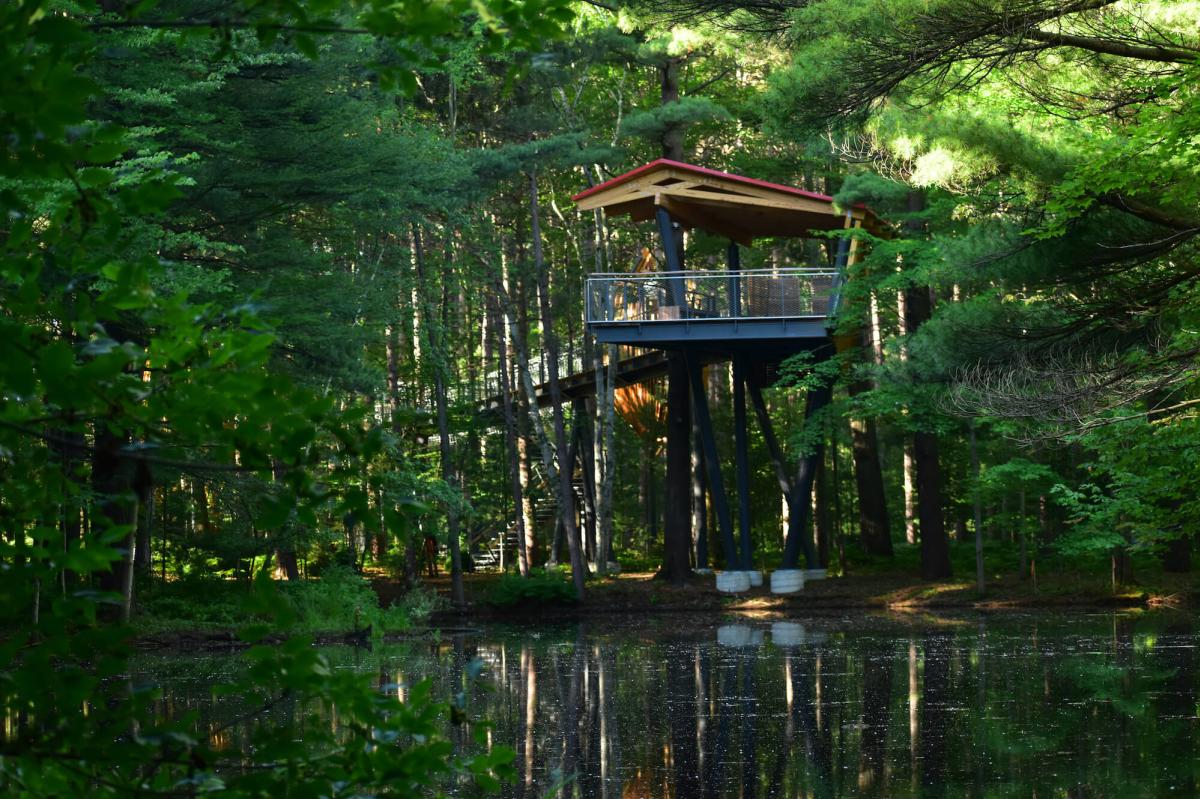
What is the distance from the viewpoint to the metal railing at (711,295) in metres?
26.8

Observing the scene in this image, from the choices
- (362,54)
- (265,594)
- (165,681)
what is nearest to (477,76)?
(362,54)

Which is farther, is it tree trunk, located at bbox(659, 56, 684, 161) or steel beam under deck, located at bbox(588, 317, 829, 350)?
tree trunk, located at bbox(659, 56, 684, 161)

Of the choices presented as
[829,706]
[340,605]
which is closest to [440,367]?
[340,605]

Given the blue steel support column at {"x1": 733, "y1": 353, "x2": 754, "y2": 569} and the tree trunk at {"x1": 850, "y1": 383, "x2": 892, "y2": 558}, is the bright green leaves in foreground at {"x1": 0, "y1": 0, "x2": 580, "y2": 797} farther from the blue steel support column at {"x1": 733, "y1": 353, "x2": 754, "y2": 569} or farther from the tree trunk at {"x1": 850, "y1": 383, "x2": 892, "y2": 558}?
the tree trunk at {"x1": 850, "y1": 383, "x2": 892, "y2": 558}

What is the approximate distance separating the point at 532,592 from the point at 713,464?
14.8 feet

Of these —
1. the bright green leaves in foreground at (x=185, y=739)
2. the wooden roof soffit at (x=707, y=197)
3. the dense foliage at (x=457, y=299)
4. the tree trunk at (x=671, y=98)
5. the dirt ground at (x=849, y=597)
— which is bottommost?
the dirt ground at (x=849, y=597)

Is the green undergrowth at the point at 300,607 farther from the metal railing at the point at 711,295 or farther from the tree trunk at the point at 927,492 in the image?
the tree trunk at the point at 927,492

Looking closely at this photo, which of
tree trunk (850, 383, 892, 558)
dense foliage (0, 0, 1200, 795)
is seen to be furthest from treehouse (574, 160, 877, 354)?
tree trunk (850, 383, 892, 558)

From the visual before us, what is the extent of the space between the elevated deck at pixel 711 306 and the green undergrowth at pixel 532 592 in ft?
17.0

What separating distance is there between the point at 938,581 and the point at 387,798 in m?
27.2

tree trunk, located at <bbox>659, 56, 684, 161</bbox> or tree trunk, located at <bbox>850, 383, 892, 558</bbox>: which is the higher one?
tree trunk, located at <bbox>659, 56, 684, 161</bbox>

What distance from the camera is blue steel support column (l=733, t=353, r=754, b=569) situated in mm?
28562

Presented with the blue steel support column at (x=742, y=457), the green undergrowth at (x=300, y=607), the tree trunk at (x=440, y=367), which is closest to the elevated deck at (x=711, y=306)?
the blue steel support column at (x=742, y=457)

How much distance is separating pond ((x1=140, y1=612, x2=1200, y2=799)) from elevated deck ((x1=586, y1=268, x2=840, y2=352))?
6.98 m
